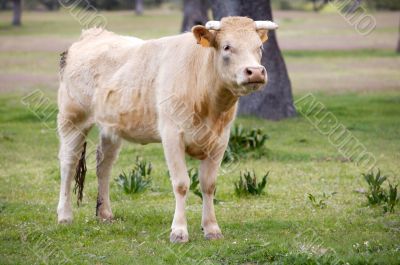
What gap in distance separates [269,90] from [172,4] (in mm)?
80289

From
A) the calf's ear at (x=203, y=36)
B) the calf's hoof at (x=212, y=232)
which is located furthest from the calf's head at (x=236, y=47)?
the calf's hoof at (x=212, y=232)

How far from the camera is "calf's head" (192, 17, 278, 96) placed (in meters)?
9.44

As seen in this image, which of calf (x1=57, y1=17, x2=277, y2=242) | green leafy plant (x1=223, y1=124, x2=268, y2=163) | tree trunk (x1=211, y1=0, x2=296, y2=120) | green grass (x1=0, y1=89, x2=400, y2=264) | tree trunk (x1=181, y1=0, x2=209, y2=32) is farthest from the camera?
tree trunk (x1=181, y1=0, x2=209, y2=32)

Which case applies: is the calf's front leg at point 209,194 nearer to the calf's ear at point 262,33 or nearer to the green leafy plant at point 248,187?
the calf's ear at point 262,33

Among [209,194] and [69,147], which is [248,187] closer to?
[209,194]

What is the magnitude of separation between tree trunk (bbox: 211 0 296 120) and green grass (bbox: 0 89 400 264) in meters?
1.76

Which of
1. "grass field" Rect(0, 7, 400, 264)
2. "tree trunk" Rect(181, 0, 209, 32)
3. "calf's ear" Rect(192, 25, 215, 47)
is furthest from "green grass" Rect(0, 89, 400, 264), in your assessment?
"tree trunk" Rect(181, 0, 209, 32)

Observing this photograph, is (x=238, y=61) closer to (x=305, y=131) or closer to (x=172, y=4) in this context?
(x=305, y=131)

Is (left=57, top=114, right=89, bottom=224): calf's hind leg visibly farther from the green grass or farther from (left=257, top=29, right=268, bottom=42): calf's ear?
(left=257, top=29, right=268, bottom=42): calf's ear

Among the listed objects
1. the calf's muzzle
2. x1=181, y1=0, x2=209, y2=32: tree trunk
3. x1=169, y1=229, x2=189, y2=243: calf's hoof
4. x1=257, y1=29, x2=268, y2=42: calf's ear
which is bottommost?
x1=181, y1=0, x2=209, y2=32: tree trunk

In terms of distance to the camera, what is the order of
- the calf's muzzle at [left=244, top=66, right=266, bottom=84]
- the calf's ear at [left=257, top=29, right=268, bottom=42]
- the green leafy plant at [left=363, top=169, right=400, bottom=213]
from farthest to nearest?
1. the green leafy plant at [left=363, top=169, right=400, bottom=213]
2. the calf's ear at [left=257, top=29, right=268, bottom=42]
3. the calf's muzzle at [left=244, top=66, right=266, bottom=84]

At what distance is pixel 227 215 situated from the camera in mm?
11703

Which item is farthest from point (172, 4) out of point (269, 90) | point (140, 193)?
point (140, 193)

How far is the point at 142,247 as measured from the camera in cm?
981
